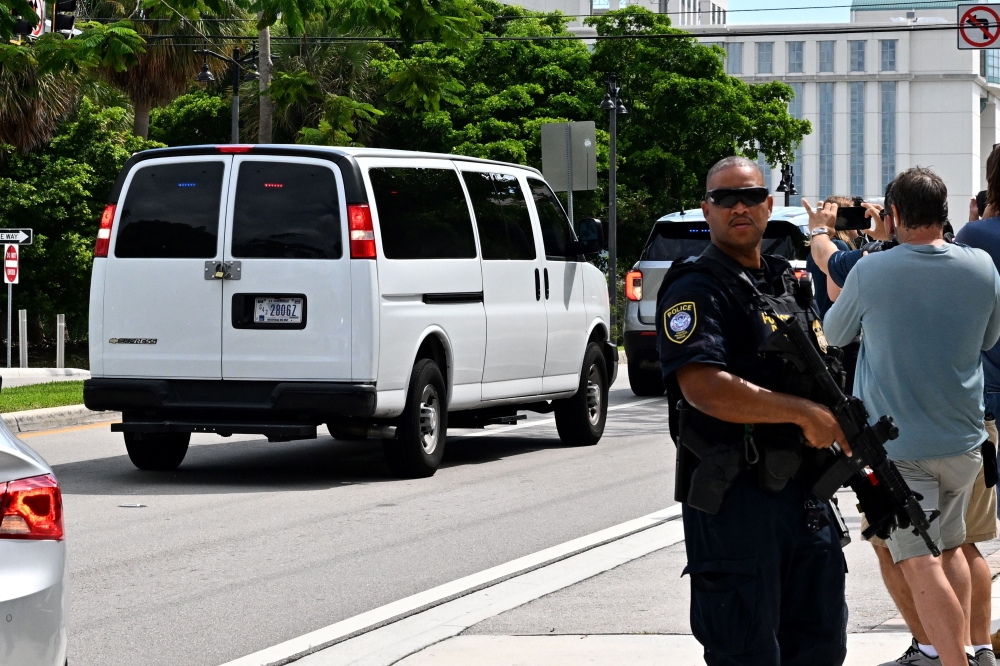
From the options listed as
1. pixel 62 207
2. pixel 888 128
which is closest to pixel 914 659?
pixel 62 207

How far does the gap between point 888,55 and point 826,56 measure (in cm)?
480

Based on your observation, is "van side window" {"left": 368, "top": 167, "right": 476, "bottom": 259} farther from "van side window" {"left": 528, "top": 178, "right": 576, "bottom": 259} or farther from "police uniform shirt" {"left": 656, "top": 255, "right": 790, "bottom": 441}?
"police uniform shirt" {"left": 656, "top": 255, "right": 790, "bottom": 441}

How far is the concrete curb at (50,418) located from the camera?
14.2 meters

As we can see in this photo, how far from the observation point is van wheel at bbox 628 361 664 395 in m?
18.3

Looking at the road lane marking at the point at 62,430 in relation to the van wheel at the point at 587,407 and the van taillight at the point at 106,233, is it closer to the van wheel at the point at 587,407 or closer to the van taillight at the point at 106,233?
the van taillight at the point at 106,233

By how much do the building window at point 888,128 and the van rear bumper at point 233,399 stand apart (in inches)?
4495

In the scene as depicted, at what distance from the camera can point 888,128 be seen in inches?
4756

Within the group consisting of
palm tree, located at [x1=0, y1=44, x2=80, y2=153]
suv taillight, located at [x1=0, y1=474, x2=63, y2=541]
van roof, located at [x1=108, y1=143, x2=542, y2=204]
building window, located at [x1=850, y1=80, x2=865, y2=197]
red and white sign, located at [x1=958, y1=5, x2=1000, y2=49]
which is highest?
building window, located at [x1=850, y1=80, x2=865, y2=197]

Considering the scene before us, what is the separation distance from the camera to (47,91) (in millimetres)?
33250

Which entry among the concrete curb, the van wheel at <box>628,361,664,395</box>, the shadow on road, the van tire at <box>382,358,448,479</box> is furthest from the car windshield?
the concrete curb

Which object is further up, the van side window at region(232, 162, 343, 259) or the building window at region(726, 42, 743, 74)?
the building window at region(726, 42, 743, 74)

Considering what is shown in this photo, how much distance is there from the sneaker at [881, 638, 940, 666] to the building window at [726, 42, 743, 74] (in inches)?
4565

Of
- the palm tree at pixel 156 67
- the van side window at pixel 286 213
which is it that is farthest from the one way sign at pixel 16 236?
the palm tree at pixel 156 67

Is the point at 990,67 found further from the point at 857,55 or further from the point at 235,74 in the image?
the point at 235,74
